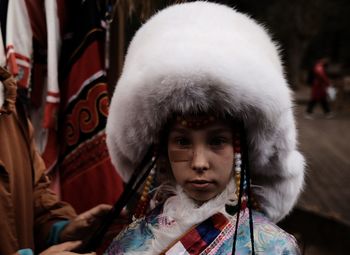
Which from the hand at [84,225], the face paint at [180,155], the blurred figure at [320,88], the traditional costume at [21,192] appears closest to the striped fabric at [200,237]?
the face paint at [180,155]

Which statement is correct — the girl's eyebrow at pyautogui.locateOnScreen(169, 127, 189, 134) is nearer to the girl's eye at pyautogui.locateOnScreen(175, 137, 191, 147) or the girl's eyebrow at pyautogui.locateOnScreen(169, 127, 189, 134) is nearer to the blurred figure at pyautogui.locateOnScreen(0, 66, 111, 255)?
the girl's eye at pyautogui.locateOnScreen(175, 137, 191, 147)

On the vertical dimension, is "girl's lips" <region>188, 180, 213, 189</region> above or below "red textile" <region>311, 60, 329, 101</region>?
above

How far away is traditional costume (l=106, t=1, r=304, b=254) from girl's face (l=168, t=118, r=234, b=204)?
0.15ft

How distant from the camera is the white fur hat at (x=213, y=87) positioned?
148cm

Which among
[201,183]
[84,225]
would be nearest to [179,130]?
[201,183]

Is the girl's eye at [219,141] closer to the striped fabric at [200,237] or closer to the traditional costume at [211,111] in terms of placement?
the traditional costume at [211,111]

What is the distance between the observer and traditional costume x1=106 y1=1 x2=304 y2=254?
1486 mm

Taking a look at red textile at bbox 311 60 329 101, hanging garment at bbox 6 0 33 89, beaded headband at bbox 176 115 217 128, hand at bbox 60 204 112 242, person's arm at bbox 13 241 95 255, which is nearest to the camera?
person's arm at bbox 13 241 95 255

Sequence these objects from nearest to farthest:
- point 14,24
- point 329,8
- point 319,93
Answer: point 14,24, point 319,93, point 329,8

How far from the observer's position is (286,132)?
1.66m

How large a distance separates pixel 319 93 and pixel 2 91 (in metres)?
11.5

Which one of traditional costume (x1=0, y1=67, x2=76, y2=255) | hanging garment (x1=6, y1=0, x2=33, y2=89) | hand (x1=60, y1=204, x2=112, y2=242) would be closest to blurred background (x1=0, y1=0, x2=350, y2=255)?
hanging garment (x1=6, y1=0, x2=33, y2=89)

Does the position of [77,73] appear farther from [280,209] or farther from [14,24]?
[280,209]

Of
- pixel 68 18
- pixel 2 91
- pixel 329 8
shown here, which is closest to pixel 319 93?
pixel 329 8
